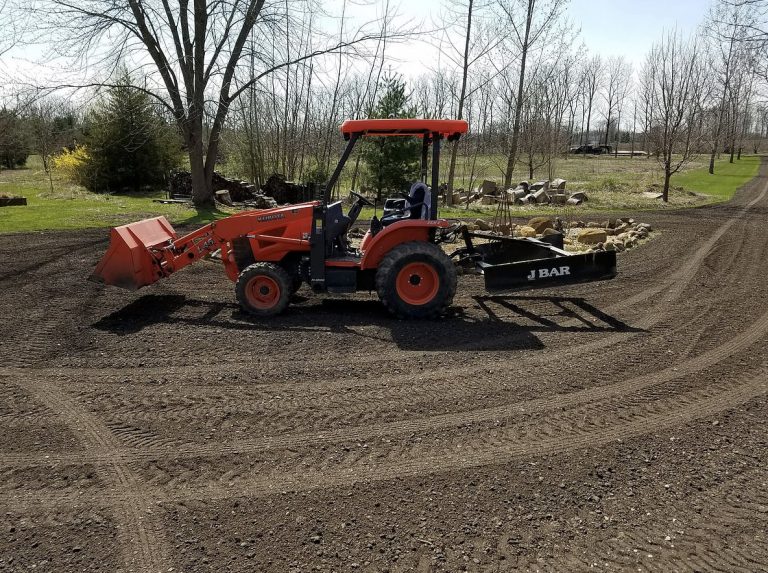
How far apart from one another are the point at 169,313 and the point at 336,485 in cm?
456

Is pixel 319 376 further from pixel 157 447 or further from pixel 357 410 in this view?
pixel 157 447

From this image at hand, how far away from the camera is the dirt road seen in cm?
311

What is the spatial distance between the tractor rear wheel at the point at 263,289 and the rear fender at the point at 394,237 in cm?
102

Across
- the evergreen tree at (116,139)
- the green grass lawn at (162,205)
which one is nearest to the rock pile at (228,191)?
the green grass lawn at (162,205)

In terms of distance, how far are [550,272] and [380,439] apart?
4.10 m

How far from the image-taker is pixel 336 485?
3645mm

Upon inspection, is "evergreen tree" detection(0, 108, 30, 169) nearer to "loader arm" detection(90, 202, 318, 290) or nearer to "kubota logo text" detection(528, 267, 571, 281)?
"loader arm" detection(90, 202, 318, 290)

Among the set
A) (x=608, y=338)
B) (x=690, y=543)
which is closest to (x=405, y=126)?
(x=608, y=338)

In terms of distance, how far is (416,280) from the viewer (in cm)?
724

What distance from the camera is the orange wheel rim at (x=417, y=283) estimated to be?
7152mm

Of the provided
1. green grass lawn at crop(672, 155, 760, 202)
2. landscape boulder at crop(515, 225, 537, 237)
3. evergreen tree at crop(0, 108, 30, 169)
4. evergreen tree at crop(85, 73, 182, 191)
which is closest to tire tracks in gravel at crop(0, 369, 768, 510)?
landscape boulder at crop(515, 225, 537, 237)

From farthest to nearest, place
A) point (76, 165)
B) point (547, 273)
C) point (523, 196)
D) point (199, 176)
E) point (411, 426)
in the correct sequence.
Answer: point (76, 165) → point (523, 196) → point (199, 176) → point (547, 273) → point (411, 426)

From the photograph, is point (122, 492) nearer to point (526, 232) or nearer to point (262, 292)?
point (262, 292)

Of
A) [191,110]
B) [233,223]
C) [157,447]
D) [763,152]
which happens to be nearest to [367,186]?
[191,110]
